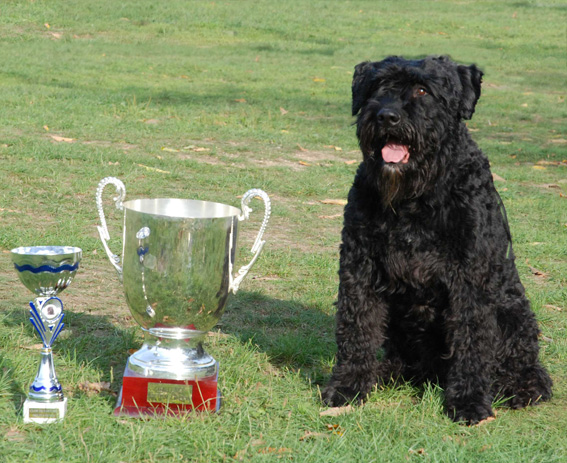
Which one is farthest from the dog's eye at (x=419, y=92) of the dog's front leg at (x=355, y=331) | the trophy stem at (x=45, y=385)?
the trophy stem at (x=45, y=385)

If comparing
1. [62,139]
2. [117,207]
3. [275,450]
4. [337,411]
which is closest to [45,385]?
[117,207]

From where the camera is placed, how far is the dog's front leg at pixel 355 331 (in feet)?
12.9

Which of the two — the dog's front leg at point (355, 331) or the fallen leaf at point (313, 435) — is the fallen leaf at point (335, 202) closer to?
the dog's front leg at point (355, 331)

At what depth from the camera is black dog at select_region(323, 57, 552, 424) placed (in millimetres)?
3658

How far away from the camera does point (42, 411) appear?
11.1 feet

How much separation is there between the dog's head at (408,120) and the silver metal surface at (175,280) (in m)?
0.60

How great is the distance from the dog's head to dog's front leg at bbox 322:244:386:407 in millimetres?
448

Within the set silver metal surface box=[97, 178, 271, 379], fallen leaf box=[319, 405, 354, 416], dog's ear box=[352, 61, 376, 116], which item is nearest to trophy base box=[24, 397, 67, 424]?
silver metal surface box=[97, 178, 271, 379]

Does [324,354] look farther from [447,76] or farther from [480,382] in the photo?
[447,76]

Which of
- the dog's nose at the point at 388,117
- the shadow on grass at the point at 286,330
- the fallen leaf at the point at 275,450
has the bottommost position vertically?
the shadow on grass at the point at 286,330

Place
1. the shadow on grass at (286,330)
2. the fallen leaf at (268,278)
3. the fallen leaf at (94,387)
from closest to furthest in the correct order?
the fallen leaf at (94,387) < the shadow on grass at (286,330) < the fallen leaf at (268,278)

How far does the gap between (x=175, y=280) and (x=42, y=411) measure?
0.82m

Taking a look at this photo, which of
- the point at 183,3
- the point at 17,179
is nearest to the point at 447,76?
the point at 17,179

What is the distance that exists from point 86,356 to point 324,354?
4.55 feet
